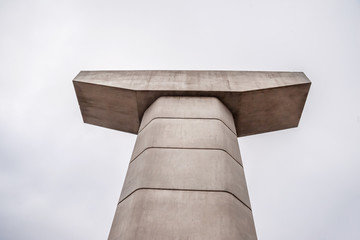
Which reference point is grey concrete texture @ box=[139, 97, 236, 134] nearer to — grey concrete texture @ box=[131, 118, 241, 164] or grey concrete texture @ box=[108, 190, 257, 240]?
grey concrete texture @ box=[131, 118, 241, 164]

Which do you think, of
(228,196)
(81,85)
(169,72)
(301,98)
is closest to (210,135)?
(228,196)

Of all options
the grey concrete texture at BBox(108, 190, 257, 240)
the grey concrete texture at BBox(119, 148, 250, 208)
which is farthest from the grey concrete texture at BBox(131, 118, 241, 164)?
the grey concrete texture at BBox(108, 190, 257, 240)

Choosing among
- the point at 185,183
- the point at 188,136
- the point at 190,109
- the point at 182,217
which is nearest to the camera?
the point at 182,217

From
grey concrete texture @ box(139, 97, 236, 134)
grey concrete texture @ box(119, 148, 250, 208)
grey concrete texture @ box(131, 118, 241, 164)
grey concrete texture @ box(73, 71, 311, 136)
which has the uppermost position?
grey concrete texture @ box(73, 71, 311, 136)

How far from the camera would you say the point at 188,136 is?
262 inches

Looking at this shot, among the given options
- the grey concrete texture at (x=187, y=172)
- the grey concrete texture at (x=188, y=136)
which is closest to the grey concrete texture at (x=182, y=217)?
the grey concrete texture at (x=187, y=172)

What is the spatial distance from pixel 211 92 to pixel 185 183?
3553mm

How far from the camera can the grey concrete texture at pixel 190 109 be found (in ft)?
24.6

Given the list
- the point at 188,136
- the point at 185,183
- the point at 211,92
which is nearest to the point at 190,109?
the point at 211,92

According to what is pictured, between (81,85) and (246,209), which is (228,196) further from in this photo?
(81,85)

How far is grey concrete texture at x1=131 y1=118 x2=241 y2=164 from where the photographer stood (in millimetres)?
6457

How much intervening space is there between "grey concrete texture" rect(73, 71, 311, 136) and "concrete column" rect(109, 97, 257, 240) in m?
0.98

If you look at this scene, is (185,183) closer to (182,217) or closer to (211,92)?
(182,217)

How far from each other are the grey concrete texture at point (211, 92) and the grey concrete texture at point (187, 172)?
259cm
